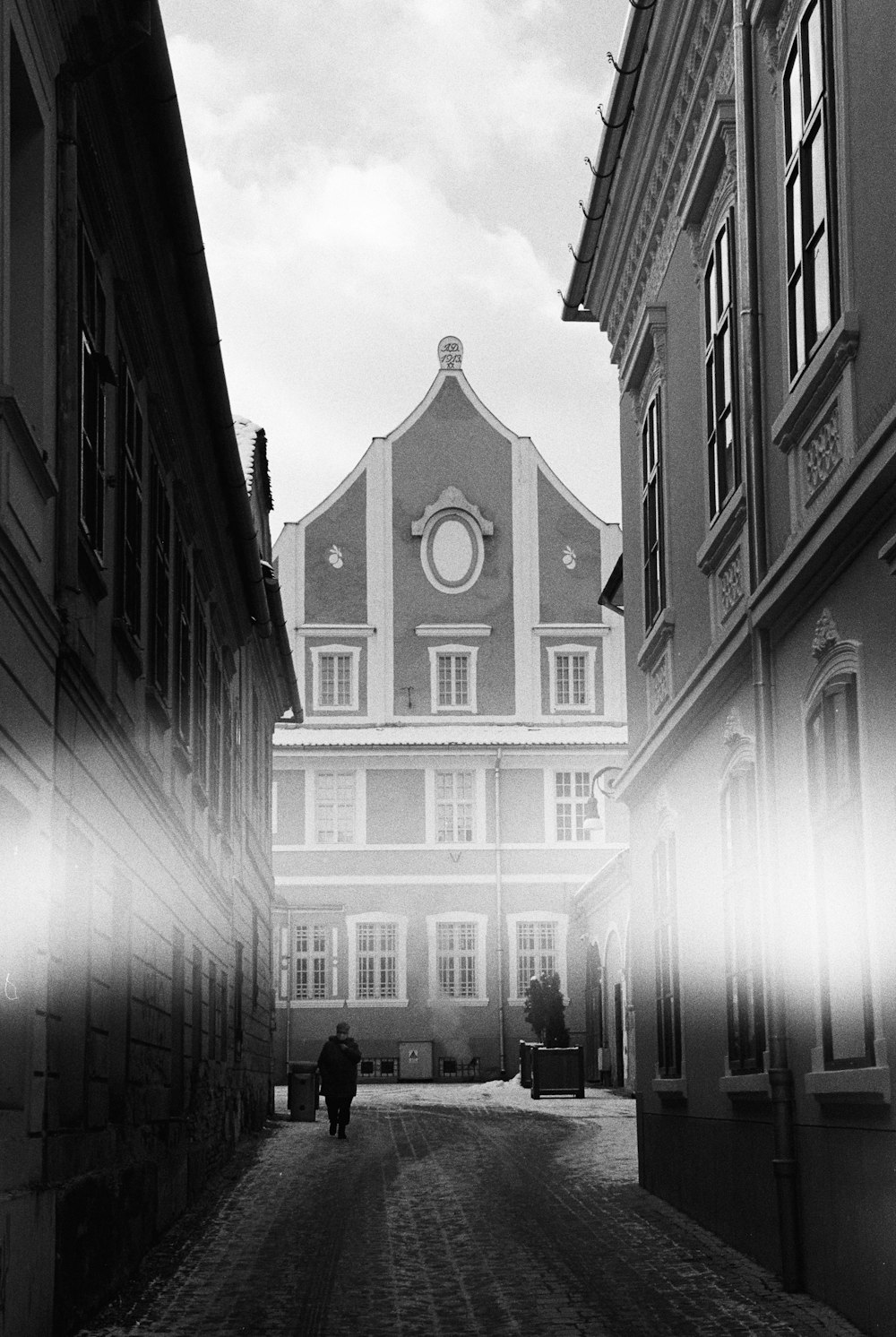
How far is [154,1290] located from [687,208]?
8334mm

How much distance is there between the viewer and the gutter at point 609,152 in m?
14.1

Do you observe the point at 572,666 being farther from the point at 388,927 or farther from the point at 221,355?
the point at 221,355

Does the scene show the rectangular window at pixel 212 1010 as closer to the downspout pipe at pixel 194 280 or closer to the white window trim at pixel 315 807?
the downspout pipe at pixel 194 280

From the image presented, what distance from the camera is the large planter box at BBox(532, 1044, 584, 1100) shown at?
1368 inches

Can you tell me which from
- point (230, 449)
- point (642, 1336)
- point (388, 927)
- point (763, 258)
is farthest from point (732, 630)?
point (388, 927)

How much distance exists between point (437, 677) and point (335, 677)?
2.61 meters

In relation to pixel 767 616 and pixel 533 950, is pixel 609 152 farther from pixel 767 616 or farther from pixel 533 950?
pixel 533 950

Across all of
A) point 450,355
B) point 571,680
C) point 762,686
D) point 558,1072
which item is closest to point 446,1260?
point 762,686

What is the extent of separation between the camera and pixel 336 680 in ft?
162

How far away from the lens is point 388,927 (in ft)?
156

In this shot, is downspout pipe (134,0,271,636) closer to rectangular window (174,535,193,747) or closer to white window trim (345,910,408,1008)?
rectangular window (174,535,193,747)

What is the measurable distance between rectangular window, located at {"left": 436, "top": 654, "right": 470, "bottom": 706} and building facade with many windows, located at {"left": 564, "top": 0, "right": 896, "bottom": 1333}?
32.0 metres

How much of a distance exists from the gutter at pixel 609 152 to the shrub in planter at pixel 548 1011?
837 inches

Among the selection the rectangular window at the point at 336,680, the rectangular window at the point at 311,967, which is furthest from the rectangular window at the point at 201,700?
the rectangular window at the point at 336,680
